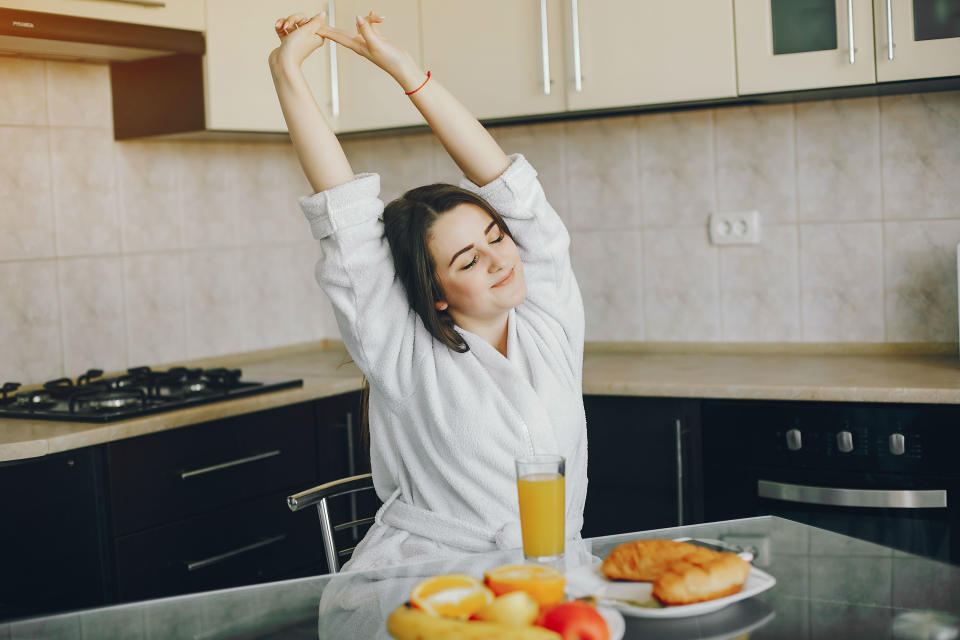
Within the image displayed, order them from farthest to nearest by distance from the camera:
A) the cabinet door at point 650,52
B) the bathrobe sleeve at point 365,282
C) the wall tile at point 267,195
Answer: the wall tile at point 267,195, the cabinet door at point 650,52, the bathrobe sleeve at point 365,282

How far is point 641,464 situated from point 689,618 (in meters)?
1.47

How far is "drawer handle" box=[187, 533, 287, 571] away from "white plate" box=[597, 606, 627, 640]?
148cm

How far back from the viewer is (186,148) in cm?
297

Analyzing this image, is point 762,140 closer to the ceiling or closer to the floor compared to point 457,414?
closer to the ceiling

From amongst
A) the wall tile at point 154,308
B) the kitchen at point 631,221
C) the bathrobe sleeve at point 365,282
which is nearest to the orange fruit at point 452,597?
the bathrobe sleeve at point 365,282

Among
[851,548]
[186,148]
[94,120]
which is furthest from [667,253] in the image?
[851,548]

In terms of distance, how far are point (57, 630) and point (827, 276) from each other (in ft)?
7.11

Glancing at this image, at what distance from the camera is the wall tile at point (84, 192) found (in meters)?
2.65

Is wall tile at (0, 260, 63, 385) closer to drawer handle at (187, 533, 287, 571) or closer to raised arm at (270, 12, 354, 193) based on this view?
drawer handle at (187, 533, 287, 571)

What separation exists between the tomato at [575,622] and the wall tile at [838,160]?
6.63 ft

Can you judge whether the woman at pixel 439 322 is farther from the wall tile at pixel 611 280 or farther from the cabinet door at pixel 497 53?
the wall tile at pixel 611 280

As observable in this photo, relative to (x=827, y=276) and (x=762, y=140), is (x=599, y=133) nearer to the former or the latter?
(x=762, y=140)

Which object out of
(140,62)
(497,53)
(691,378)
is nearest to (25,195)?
(140,62)

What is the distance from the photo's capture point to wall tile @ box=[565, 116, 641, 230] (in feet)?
9.57
